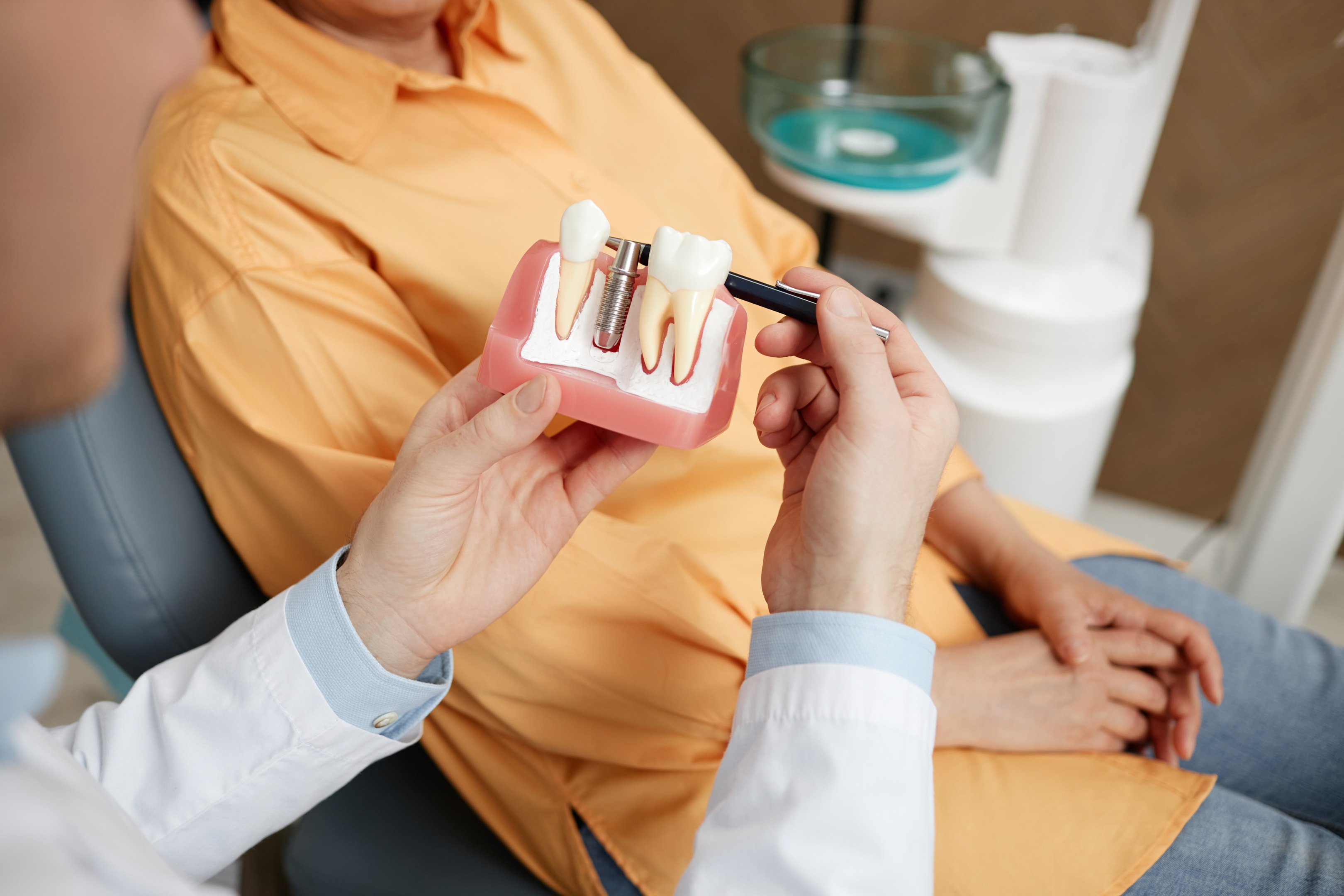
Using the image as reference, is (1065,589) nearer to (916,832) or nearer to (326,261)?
(916,832)

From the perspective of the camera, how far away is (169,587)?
0.75m

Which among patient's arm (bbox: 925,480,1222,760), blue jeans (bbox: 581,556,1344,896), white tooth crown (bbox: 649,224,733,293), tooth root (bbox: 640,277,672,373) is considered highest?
white tooth crown (bbox: 649,224,733,293)

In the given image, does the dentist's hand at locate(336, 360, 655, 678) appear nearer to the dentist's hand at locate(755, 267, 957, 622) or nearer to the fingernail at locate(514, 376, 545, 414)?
the fingernail at locate(514, 376, 545, 414)

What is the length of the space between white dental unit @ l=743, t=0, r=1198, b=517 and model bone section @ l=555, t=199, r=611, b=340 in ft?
2.72

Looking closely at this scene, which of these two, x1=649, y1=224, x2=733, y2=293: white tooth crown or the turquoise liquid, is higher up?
x1=649, y1=224, x2=733, y2=293: white tooth crown

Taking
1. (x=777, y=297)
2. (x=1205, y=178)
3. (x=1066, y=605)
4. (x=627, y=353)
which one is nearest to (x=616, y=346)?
(x=627, y=353)

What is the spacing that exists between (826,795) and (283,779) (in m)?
0.39

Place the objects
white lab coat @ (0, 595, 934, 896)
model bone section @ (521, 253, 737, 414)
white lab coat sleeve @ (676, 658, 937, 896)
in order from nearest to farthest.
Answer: white lab coat @ (0, 595, 934, 896) → white lab coat sleeve @ (676, 658, 937, 896) → model bone section @ (521, 253, 737, 414)

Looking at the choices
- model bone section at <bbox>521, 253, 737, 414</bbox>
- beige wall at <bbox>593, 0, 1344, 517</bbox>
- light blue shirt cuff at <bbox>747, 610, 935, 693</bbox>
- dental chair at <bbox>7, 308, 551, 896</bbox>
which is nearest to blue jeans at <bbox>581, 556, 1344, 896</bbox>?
dental chair at <bbox>7, 308, 551, 896</bbox>

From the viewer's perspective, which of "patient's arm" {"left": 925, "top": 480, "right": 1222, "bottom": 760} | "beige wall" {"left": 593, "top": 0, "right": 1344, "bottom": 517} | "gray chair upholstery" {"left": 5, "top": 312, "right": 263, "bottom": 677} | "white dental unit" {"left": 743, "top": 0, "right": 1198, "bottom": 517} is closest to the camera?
"gray chair upholstery" {"left": 5, "top": 312, "right": 263, "bottom": 677}

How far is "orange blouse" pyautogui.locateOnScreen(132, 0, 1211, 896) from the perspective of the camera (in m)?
0.70

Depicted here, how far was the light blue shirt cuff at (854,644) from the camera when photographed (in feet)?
1.83

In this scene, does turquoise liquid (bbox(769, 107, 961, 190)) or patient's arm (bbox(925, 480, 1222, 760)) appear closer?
patient's arm (bbox(925, 480, 1222, 760))

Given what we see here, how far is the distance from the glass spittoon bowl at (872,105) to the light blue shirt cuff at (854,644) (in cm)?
91
